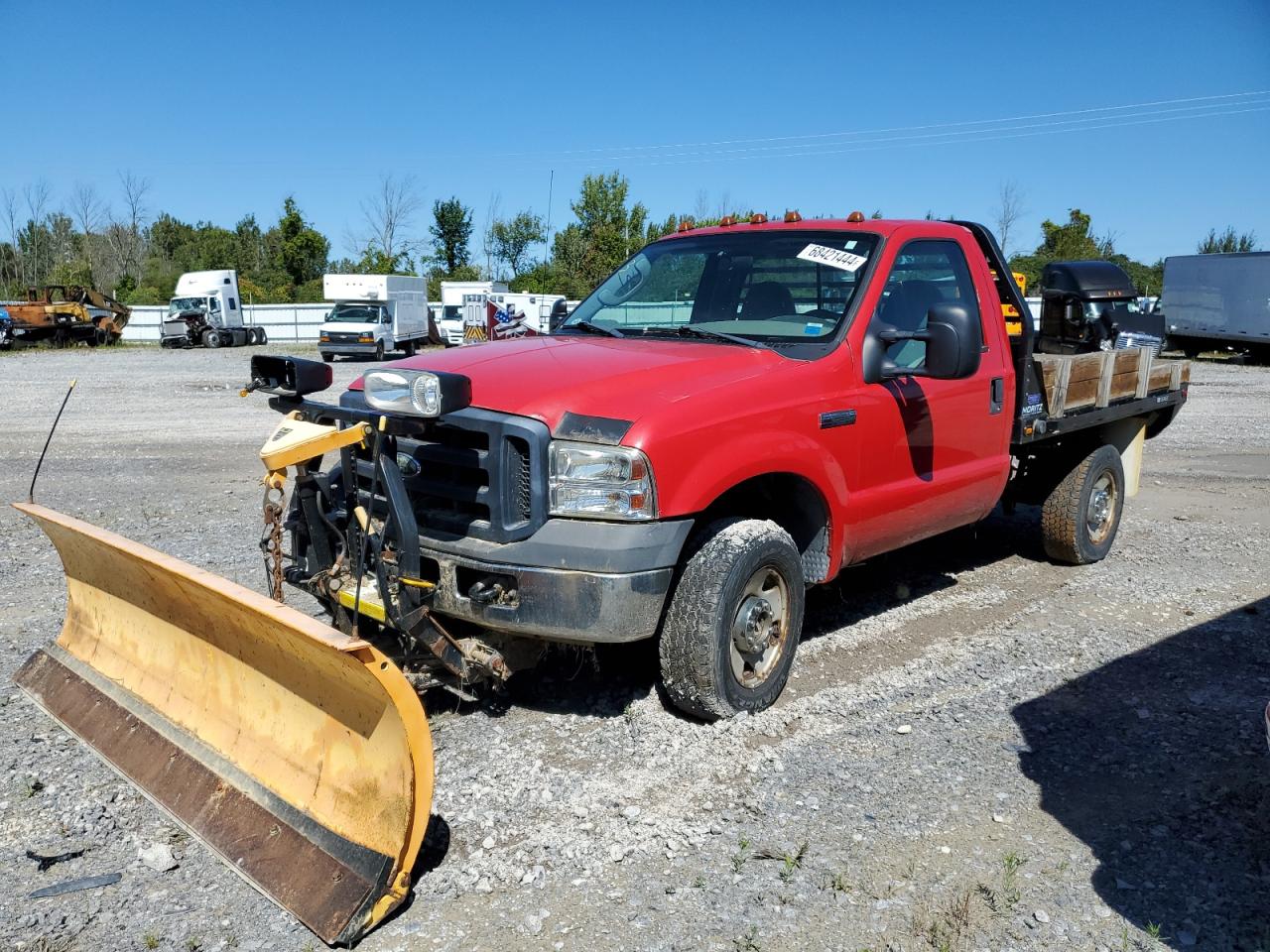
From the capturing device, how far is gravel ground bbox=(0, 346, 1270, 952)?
3168mm

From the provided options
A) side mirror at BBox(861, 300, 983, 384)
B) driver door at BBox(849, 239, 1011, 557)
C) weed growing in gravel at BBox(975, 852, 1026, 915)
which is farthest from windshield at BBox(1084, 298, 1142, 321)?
weed growing in gravel at BBox(975, 852, 1026, 915)

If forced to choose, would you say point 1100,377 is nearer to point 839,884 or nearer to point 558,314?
point 558,314

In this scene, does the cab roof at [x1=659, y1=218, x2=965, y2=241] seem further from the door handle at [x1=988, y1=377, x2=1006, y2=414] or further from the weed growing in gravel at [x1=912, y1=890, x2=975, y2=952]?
the weed growing in gravel at [x1=912, y1=890, x2=975, y2=952]

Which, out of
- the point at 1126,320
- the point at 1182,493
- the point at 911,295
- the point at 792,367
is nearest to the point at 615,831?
the point at 792,367

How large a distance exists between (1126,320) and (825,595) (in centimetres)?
317

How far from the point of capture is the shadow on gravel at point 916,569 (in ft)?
20.4

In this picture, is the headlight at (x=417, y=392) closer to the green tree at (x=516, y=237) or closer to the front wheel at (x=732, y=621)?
the front wheel at (x=732, y=621)

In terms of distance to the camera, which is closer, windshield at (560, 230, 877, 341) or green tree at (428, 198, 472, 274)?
windshield at (560, 230, 877, 341)

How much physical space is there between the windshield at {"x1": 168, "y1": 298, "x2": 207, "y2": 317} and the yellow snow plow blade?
36.4m

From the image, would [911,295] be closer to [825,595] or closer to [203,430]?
[825,595]

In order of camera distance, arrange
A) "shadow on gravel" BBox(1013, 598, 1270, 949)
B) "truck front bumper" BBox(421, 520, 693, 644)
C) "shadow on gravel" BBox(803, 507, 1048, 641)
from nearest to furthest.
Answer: "shadow on gravel" BBox(1013, 598, 1270, 949) → "truck front bumper" BBox(421, 520, 693, 644) → "shadow on gravel" BBox(803, 507, 1048, 641)

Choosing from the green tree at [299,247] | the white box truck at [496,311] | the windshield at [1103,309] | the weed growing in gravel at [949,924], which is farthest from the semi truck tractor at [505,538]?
the green tree at [299,247]

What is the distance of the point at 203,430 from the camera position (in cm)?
1377

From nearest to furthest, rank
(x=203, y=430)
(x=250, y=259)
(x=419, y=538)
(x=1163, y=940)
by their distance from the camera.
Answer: (x=1163, y=940)
(x=419, y=538)
(x=203, y=430)
(x=250, y=259)
